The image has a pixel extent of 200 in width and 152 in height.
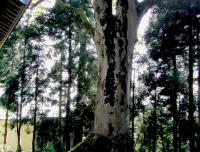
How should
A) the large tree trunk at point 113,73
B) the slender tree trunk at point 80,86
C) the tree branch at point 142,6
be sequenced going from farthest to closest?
the slender tree trunk at point 80,86, the tree branch at point 142,6, the large tree trunk at point 113,73

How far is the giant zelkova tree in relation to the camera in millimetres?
7578

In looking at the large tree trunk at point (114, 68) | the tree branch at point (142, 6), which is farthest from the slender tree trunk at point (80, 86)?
the large tree trunk at point (114, 68)

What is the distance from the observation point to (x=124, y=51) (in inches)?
311

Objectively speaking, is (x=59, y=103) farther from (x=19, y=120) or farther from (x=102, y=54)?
(x=102, y=54)

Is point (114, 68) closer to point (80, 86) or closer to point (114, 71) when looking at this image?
point (114, 71)

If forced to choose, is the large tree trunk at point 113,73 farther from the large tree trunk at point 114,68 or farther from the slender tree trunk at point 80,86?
the slender tree trunk at point 80,86

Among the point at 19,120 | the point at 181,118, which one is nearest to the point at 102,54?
the point at 181,118

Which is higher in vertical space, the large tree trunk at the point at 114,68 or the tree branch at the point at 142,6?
the tree branch at the point at 142,6

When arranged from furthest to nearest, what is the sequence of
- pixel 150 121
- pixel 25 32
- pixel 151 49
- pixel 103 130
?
pixel 150 121, pixel 25 32, pixel 151 49, pixel 103 130

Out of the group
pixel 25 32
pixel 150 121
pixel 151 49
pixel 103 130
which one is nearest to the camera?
pixel 103 130

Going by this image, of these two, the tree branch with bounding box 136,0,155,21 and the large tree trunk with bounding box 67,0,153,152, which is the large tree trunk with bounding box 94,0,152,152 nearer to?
the large tree trunk with bounding box 67,0,153,152

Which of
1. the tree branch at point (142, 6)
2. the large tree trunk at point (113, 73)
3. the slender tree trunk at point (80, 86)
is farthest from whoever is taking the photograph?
the slender tree trunk at point (80, 86)

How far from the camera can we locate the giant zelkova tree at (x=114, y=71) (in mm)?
7578

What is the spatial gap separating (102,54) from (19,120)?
24396 mm
